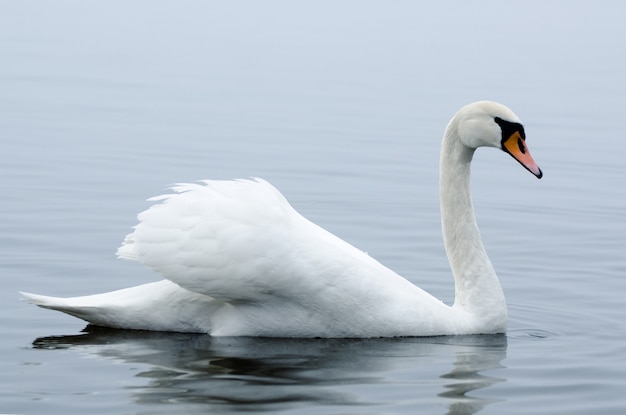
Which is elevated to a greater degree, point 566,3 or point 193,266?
point 566,3

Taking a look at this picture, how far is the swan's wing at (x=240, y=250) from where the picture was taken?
354 inches

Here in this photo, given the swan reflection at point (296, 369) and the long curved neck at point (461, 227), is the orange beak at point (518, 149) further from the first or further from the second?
the swan reflection at point (296, 369)

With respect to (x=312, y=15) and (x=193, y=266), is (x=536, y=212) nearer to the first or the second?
(x=193, y=266)

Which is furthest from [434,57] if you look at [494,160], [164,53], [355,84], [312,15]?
[312,15]

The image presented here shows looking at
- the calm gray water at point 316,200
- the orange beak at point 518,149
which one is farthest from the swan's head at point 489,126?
the calm gray water at point 316,200

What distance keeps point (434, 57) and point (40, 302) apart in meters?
30.0

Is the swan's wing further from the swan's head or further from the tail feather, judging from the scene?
the swan's head

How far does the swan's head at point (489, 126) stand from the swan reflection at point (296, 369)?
1308 millimetres

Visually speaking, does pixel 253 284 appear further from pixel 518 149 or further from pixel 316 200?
pixel 316 200

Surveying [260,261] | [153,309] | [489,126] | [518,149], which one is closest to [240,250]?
[260,261]

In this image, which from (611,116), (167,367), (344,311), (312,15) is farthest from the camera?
(312,15)

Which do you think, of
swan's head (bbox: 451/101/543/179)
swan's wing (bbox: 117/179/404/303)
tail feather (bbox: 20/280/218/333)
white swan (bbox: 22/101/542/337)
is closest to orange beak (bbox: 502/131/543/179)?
swan's head (bbox: 451/101/543/179)

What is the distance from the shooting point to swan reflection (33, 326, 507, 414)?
26.3 feet

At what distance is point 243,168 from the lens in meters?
17.2
